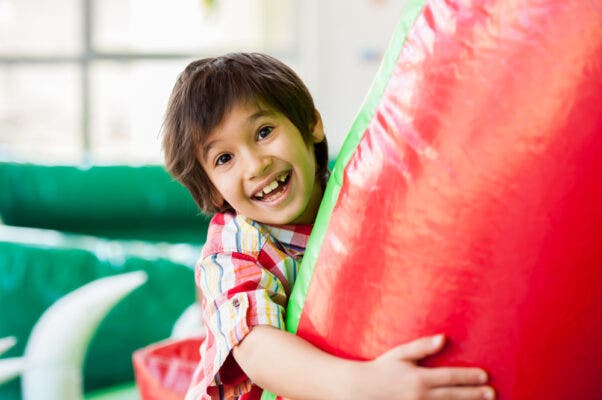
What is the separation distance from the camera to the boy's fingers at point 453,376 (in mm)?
573

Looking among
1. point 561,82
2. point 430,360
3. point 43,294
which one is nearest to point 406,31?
point 561,82

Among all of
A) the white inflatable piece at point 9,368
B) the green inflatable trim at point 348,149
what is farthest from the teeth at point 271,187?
the white inflatable piece at point 9,368

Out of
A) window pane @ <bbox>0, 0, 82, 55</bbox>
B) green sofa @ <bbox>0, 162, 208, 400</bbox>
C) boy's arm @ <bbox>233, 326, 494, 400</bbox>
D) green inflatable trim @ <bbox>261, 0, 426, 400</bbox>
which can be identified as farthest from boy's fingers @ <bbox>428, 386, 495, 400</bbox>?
window pane @ <bbox>0, 0, 82, 55</bbox>

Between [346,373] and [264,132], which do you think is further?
[264,132]

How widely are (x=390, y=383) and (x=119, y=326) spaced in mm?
1281

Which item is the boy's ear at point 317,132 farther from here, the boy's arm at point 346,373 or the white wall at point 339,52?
the white wall at point 339,52

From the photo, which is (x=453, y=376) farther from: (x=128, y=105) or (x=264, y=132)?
(x=128, y=105)

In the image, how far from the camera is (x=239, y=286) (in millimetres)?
718

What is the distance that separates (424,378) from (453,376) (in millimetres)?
20

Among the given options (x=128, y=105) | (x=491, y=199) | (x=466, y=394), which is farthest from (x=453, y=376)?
(x=128, y=105)

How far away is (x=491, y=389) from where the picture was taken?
1.89 feet

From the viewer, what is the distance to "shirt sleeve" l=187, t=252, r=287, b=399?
691mm

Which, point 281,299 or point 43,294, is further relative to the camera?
point 43,294

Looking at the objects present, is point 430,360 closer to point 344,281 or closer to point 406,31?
point 344,281
